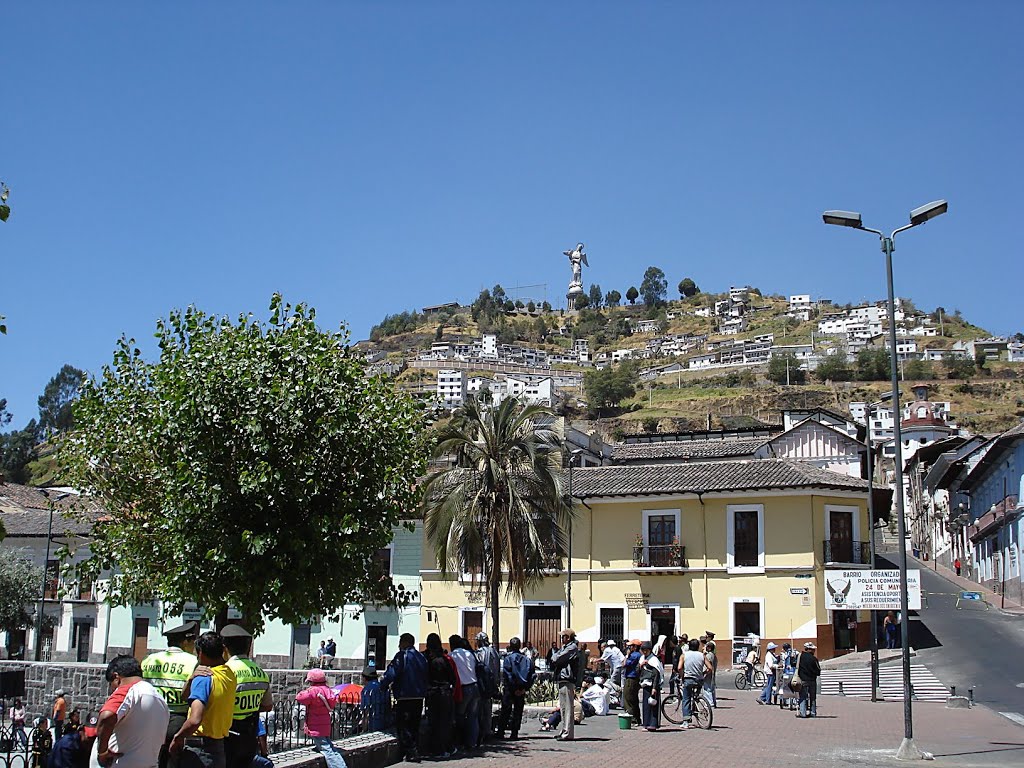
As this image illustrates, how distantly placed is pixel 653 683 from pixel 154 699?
1166 cm

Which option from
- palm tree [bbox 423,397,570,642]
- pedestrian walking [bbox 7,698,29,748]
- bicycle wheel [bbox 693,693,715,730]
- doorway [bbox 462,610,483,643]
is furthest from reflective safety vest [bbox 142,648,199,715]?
doorway [bbox 462,610,483,643]

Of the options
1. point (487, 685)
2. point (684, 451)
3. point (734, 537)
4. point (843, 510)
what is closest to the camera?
point (487, 685)

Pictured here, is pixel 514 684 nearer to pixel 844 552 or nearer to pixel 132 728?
pixel 132 728

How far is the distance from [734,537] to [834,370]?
124 meters

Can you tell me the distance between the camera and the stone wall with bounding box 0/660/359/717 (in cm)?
2289

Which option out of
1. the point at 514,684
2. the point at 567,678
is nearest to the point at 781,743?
the point at 567,678

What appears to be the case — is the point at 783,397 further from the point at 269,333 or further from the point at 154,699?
the point at 154,699

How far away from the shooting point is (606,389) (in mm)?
163375

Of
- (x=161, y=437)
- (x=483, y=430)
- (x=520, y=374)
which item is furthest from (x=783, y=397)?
(x=161, y=437)

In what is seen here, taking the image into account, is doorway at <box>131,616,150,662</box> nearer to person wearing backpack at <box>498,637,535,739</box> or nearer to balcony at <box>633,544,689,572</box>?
balcony at <box>633,544,689,572</box>

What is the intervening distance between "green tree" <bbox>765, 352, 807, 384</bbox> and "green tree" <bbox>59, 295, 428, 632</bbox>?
143 m

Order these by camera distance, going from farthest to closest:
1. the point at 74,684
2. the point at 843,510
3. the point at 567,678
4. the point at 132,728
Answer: the point at 843,510
the point at 74,684
the point at 567,678
the point at 132,728

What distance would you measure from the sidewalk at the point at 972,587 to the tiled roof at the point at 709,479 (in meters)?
12.5

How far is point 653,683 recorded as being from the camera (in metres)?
17.7
